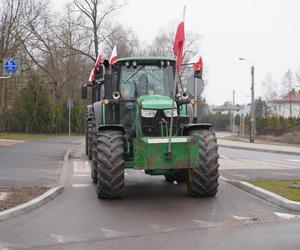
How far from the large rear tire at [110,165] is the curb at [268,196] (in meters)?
2.88

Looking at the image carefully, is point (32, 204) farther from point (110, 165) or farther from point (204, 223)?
point (204, 223)

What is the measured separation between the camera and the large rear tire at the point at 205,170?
10148mm

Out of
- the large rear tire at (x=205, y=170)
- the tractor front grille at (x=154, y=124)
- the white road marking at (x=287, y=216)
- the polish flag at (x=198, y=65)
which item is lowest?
the white road marking at (x=287, y=216)

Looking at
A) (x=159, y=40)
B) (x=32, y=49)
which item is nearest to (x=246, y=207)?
(x=32, y=49)

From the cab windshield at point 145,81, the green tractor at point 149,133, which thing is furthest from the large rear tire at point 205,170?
the cab windshield at point 145,81

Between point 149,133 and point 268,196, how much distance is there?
2.69 meters

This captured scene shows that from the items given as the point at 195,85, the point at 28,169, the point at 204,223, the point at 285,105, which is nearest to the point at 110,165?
the point at 204,223

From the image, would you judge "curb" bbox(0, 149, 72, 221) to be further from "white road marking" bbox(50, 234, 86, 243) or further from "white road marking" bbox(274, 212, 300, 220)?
"white road marking" bbox(274, 212, 300, 220)

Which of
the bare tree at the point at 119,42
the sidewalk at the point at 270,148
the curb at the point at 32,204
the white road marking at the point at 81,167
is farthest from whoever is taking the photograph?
the bare tree at the point at 119,42

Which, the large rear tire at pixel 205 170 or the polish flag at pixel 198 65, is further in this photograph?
the polish flag at pixel 198 65

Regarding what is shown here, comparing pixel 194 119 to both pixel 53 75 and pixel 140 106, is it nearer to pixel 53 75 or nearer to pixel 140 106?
pixel 140 106

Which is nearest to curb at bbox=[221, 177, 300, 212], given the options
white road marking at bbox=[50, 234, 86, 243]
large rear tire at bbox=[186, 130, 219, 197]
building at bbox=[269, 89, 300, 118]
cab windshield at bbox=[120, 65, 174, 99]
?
large rear tire at bbox=[186, 130, 219, 197]

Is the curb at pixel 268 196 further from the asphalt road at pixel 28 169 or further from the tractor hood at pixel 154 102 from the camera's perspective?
the asphalt road at pixel 28 169

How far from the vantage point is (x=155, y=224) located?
7996 mm
